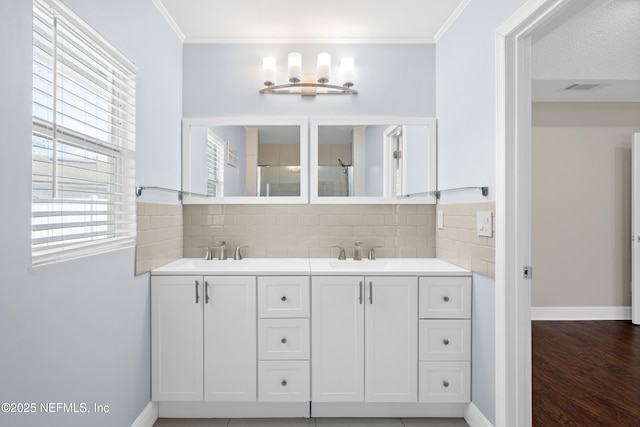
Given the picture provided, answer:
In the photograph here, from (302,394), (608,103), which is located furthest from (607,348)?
(302,394)

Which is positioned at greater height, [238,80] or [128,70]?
[238,80]

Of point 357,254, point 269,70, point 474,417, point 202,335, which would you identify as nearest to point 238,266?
point 202,335

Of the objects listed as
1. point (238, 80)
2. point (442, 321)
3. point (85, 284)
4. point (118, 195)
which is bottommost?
point (442, 321)

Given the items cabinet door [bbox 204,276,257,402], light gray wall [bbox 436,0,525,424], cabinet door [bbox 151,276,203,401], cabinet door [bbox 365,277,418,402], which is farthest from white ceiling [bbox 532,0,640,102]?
cabinet door [bbox 151,276,203,401]

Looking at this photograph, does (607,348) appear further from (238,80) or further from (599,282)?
(238,80)

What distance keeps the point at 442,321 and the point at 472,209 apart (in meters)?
0.64

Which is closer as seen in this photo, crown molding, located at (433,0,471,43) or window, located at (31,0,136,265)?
window, located at (31,0,136,265)

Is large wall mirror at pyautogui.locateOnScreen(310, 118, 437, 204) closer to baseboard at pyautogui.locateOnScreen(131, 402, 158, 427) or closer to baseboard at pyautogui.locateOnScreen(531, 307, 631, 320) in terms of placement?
baseboard at pyautogui.locateOnScreen(131, 402, 158, 427)

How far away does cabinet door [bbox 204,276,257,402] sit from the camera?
210 centimetres

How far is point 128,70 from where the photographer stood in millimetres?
1846

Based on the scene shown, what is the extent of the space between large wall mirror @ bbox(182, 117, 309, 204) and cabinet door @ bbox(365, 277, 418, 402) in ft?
2.98

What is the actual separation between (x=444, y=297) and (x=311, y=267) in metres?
0.77

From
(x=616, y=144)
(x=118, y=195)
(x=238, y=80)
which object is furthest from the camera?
(x=616, y=144)

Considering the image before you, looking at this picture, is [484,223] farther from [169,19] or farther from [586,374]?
[169,19]
